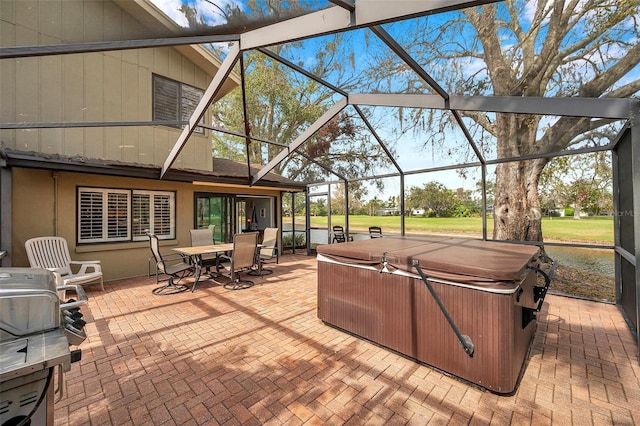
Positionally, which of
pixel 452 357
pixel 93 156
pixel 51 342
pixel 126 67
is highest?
pixel 126 67

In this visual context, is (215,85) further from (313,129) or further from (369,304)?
(369,304)

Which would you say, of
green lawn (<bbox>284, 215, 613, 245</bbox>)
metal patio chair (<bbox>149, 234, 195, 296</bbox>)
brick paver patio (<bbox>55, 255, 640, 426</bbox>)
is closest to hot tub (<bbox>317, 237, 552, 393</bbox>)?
brick paver patio (<bbox>55, 255, 640, 426</bbox>)

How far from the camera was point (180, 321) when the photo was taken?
12.8 feet

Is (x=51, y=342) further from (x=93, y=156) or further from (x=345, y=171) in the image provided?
(x=345, y=171)

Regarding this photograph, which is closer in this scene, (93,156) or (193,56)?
(93,156)

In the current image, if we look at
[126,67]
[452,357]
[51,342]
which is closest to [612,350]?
[452,357]

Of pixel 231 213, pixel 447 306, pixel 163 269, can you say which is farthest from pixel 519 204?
pixel 163 269

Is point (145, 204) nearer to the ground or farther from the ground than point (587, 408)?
farther from the ground

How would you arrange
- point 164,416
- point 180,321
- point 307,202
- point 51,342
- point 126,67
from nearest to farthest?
1. point 51,342
2. point 164,416
3. point 180,321
4. point 126,67
5. point 307,202

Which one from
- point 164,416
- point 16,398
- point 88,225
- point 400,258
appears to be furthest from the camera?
point 88,225

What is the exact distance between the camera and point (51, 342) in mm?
1318

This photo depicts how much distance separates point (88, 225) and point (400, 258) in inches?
277

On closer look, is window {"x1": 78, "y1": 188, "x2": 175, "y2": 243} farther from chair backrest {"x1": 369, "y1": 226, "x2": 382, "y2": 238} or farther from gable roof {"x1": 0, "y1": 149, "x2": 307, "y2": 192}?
chair backrest {"x1": 369, "y1": 226, "x2": 382, "y2": 238}

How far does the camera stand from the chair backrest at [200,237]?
667cm
